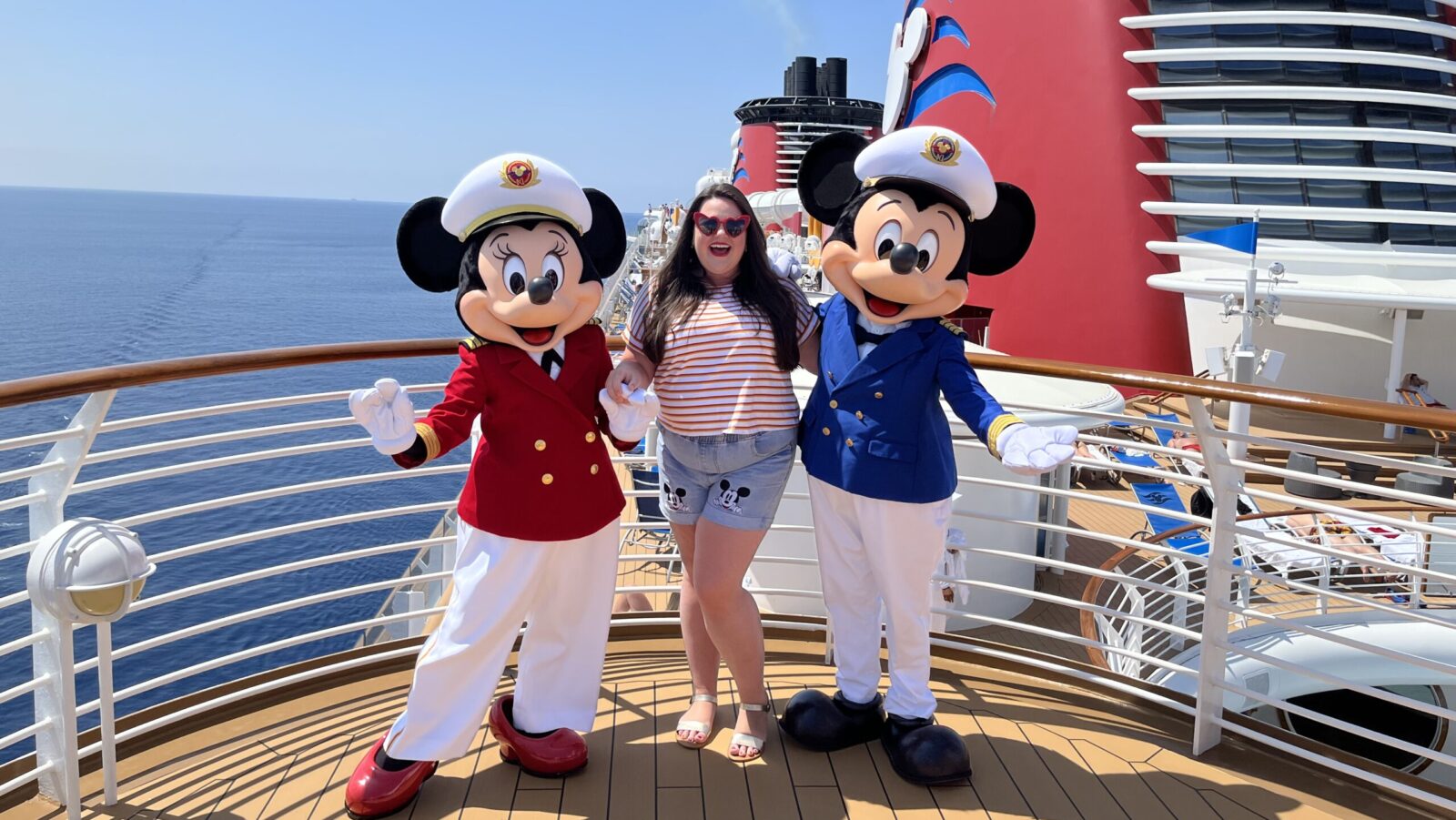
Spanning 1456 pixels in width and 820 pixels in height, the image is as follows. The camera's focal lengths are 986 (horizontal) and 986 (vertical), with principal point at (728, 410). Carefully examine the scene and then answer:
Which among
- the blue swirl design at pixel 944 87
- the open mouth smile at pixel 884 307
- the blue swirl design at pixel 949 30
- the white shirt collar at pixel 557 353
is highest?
the blue swirl design at pixel 949 30

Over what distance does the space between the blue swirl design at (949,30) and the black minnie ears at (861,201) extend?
1060cm

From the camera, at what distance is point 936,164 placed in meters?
2.25

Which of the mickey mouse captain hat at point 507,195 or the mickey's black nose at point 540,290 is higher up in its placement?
the mickey mouse captain hat at point 507,195

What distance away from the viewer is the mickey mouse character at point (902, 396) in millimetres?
2273

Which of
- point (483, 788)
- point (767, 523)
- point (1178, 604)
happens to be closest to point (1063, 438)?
point (767, 523)

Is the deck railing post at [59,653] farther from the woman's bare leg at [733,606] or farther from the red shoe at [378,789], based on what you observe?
the woman's bare leg at [733,606]

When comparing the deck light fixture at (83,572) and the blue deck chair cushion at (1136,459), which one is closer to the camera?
the deck light fixture at (83,572)

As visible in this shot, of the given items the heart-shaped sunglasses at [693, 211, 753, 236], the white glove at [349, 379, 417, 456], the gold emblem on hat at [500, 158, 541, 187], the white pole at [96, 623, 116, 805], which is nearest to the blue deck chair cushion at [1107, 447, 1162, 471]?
the heart-shaped sunglasses at [693, 211, 753, 236]

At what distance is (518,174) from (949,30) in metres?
11.8

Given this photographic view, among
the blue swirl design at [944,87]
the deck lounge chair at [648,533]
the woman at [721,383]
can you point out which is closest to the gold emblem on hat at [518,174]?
the woman at [721,383]

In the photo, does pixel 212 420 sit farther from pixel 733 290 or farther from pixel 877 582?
pixel 877 582

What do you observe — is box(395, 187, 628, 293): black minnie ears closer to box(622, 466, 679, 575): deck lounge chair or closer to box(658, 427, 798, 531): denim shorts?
box(658, 427, 798, 531): denim shorts

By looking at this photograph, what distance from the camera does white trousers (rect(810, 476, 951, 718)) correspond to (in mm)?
2326

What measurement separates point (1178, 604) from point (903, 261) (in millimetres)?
3493
